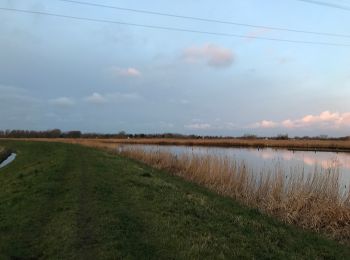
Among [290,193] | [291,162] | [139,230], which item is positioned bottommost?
[139,230]

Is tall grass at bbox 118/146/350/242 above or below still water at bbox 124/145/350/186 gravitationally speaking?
below

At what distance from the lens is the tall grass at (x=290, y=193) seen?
10.9m

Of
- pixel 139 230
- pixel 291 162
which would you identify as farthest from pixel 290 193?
pixel 291 162

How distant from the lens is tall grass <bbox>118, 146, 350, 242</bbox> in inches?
430

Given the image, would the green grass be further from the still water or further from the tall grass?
the still water

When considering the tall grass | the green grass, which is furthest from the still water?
the green grass

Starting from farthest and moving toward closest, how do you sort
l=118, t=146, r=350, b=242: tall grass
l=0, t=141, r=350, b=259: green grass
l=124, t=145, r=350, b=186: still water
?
1. l=124, t=145, r=350, b=186: still water
2. l=118, t=146, r=350, b=242: tall grass
3. l=0, t=141, r=350, b=259: green grass

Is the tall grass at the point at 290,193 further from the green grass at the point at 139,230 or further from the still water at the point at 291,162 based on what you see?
the green grass at the point at 139,230

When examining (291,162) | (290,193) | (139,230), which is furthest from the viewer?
(291,162)

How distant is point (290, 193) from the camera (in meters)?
13.2

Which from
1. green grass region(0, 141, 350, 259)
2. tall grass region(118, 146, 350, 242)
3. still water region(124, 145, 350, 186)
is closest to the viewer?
green grass region(0, 141, 350, 259)

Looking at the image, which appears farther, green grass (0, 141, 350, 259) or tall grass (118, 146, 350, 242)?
tall grass (118, 146, 350, 242)

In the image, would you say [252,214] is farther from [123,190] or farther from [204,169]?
[204,169]

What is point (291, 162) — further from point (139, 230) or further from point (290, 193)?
point (139, 230)
